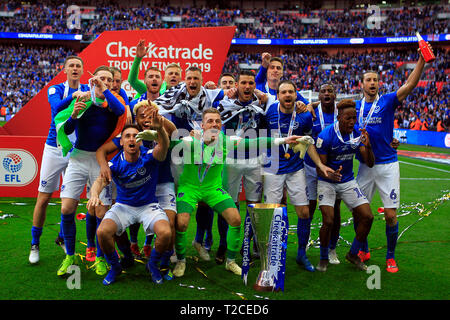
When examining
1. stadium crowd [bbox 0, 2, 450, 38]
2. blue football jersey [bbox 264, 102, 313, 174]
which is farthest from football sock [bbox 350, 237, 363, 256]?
Answer: stadium crowd [bbox 0, 2, 450, 38]

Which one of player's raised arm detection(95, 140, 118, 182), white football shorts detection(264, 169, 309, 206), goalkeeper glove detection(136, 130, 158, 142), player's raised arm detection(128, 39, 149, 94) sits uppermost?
player's raised arm detection(128, 39, 149, 94)

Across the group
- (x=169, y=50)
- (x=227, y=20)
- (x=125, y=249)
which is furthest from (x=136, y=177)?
(x=227, y=20)

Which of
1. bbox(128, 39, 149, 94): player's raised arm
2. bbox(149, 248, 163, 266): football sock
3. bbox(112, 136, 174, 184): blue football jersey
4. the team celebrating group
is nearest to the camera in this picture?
bbox(149, 248, 163, 266): football sock

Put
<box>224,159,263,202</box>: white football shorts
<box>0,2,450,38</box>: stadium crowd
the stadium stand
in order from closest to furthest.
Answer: <box>224,159,263,202</box>: white football shorts
the stadium stand
<box>0,2,450,38</box>: stadium crowd

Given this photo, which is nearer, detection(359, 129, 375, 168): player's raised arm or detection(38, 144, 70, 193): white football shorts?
detection(359, 129, 375, 168): player's raised arm

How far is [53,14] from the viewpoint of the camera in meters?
49.8

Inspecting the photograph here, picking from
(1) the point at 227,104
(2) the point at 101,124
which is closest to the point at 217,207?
(1) the point at 227,104

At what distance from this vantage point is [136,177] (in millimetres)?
4703

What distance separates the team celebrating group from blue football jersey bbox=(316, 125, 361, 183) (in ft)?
0.04

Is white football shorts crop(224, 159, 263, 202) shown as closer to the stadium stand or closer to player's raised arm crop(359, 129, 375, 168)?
player's raised arm crop(359, 129, 375, 168)

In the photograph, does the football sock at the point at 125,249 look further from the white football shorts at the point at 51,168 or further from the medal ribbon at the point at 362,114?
the medal ribbon at the point at 362,114

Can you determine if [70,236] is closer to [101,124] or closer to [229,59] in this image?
[101,124]

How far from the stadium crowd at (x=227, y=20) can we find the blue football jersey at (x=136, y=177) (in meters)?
44.8

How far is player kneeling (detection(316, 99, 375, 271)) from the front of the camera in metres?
5.11
